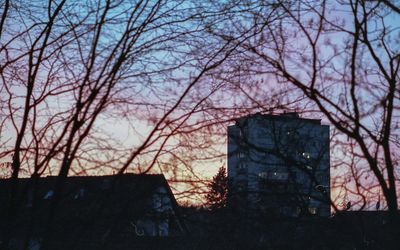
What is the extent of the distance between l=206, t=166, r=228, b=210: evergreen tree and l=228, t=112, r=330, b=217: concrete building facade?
2.9 inches

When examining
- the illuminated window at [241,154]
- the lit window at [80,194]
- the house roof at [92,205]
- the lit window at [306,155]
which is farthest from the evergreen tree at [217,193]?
the lit window at [80,194]

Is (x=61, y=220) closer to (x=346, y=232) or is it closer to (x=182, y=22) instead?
(x=182, y=22)

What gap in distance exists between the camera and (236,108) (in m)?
6.32

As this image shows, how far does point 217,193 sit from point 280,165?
655 mm

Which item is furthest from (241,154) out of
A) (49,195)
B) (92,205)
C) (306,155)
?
(49,195)

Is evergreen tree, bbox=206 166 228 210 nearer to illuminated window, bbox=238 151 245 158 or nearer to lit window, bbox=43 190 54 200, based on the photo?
illuminated window, bbox=238 151 245 158

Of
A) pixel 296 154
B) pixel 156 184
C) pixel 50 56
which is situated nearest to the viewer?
pixel 156 184

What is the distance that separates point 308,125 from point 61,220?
2.32m

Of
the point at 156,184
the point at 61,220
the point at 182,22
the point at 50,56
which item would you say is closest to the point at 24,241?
the point at 61,220

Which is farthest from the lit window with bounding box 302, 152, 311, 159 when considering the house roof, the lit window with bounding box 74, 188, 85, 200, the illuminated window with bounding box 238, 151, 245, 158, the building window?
the lit window with bounding box 74, 188, 85, 200

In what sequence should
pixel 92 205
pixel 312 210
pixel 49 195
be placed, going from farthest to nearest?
pixel 312 210
pixel 49 195
pixel 92 205

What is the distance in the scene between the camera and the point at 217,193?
612 centimetres

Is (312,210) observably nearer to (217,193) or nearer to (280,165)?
(280,165)

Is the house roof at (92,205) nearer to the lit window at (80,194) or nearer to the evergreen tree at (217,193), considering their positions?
the lit window at (80,194)
